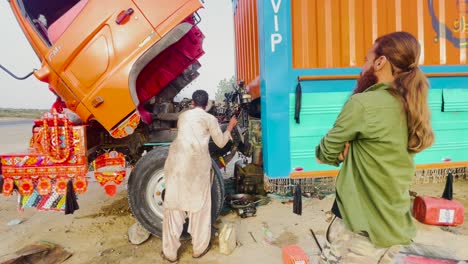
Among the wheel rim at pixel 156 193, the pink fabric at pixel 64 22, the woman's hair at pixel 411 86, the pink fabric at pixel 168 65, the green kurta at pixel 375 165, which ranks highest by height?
the pink fabric at pixel 64 22

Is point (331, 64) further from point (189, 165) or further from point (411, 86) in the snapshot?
point (411, 86)

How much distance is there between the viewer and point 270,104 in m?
3.04

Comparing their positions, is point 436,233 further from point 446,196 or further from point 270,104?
point 270,104

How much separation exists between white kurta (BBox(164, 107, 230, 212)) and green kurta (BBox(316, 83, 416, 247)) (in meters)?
1.63

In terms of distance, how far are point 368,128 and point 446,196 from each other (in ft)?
9.77

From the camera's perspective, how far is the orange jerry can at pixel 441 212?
3.27 meters

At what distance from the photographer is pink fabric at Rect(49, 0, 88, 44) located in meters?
2.98

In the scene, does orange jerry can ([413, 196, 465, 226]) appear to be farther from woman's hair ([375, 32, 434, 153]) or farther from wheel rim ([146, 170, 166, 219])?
wheel rim ([146, 170, 166, 219])

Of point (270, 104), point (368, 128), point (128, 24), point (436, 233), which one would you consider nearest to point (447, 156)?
point (436, 233)

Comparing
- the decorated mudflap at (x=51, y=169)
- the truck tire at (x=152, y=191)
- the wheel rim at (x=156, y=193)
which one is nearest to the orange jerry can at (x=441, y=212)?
the truck tire at (x=152, y=191)

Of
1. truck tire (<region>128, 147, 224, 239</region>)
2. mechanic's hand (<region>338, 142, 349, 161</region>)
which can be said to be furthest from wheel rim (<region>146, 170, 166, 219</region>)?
mechanic's hand (<region>338, 142, 349, 161</region>)

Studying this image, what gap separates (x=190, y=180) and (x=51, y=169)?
1.45 metres

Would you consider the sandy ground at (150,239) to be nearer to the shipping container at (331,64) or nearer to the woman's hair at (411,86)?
the shipping container at (331,64)

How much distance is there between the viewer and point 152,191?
3.35 metres
